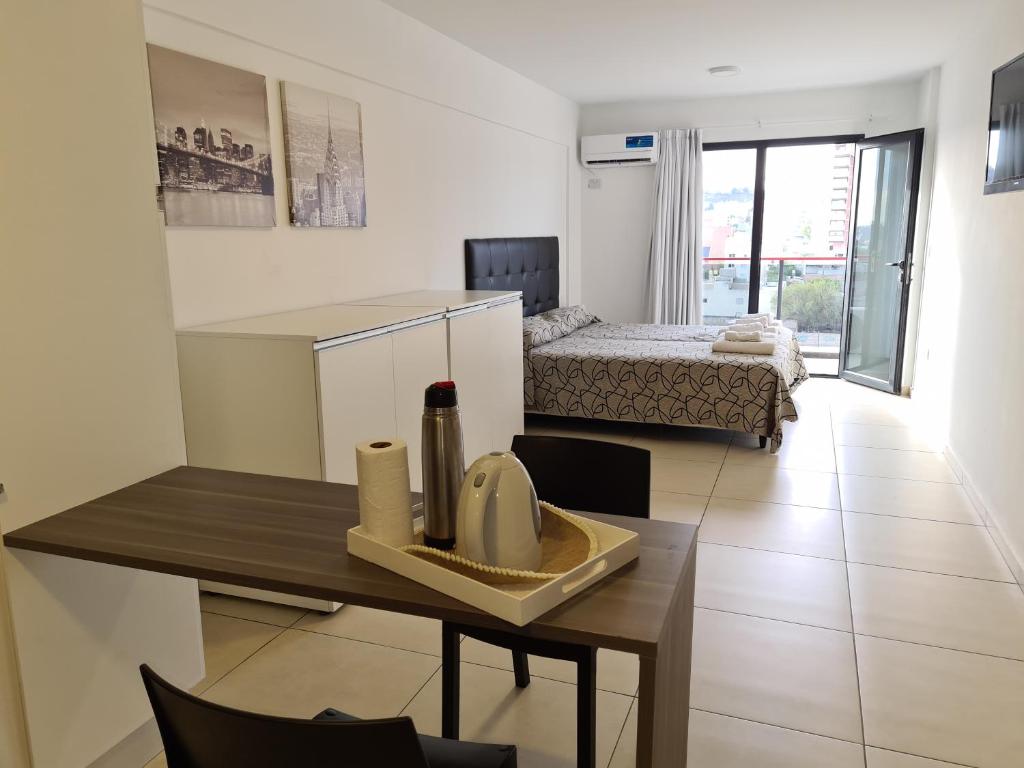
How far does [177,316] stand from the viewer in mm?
2717

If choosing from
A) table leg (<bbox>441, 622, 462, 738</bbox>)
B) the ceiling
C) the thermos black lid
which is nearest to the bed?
the ceiling

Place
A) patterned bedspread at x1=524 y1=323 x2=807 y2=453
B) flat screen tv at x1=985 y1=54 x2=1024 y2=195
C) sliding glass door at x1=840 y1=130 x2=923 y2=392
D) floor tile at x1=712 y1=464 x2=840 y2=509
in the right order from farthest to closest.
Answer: sliding glass door at x1=840 y1=130 x2=923 y2=392 < patterned bedspread at x1=524 y1=323 x2=807 y2=453 < floor tile at x1=712 y1=464 x2=840 y2=509 < flat screen tv at x1=985 y1=54 x2=1024 y2=195

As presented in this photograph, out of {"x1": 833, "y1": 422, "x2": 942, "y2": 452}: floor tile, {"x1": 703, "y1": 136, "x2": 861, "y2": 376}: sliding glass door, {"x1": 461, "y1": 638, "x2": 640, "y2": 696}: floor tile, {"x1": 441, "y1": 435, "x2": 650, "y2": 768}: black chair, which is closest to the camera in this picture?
{"x1": 441, "y1": 435, "x2": 650, "y2": 768}: black chair

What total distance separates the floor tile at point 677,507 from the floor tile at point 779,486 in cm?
15

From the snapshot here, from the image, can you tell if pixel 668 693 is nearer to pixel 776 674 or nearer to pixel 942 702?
pixel 776 674

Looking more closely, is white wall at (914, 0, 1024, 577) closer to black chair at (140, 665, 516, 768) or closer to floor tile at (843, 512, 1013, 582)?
floor tile at (843, 512, 1013, 582)

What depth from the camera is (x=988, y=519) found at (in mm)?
3400

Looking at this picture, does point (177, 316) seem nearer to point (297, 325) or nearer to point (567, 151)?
point (297, 325)

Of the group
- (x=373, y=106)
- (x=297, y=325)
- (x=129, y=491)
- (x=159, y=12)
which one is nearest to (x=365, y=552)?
(x=129, y=491)

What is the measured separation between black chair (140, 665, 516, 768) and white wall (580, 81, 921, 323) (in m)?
6.49

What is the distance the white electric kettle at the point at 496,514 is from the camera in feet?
3.99

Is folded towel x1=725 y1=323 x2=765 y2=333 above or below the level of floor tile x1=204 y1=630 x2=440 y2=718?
above

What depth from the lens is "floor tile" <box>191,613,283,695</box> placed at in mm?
2348

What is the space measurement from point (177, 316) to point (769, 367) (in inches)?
126
